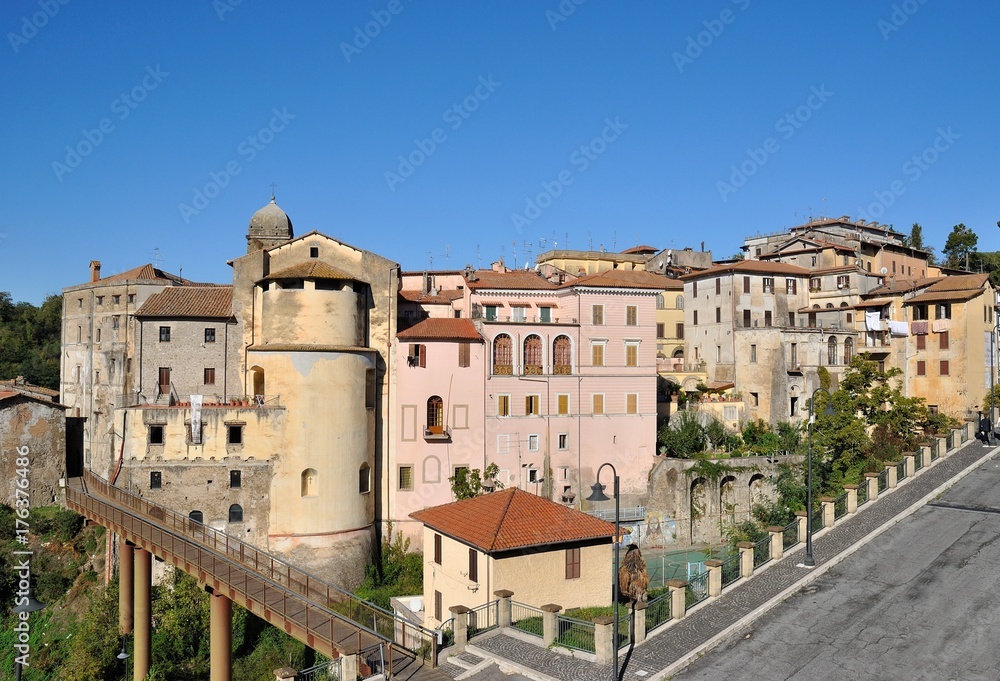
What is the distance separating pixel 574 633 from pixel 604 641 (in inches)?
53.4

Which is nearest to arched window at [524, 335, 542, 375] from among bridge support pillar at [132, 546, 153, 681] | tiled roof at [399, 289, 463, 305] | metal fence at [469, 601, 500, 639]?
tiled roof at [399, 289, 463, 305]

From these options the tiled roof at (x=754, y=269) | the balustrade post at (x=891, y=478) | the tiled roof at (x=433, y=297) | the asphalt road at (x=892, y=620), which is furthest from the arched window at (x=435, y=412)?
the tiled roof at (x=754, y=269)

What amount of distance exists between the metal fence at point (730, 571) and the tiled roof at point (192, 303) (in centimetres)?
2690

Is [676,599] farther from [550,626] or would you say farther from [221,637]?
[221,637]

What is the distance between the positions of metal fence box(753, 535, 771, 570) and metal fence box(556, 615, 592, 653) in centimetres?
798

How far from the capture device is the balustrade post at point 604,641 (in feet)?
66.5

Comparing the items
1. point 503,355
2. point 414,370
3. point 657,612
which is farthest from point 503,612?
point 503,355

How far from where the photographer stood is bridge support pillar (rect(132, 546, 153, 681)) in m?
34.1

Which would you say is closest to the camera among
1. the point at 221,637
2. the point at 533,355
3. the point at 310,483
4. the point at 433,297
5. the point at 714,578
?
the point at 714,578

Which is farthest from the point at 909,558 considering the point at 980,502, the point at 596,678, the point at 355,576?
the point at 355,576

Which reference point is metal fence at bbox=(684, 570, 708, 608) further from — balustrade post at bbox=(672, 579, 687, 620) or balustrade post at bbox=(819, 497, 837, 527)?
balustrade post at bbox=(819, 497, 837, 527)

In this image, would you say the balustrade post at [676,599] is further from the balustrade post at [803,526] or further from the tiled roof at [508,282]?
the tiled roof at [508,282]

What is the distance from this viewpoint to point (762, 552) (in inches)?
1065

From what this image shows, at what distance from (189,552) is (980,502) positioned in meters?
30.7
